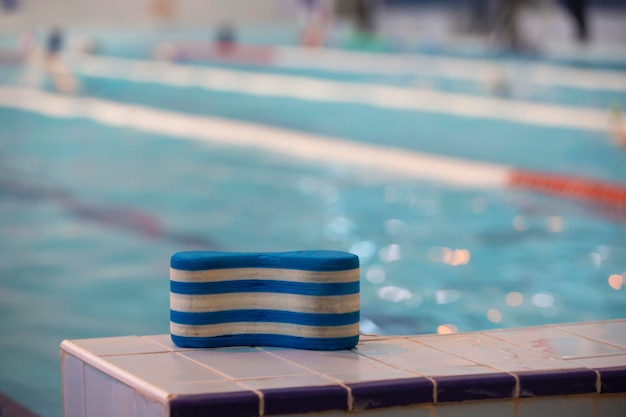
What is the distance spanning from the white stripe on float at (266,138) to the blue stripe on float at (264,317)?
486cm

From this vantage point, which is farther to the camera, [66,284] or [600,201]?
[600,201]

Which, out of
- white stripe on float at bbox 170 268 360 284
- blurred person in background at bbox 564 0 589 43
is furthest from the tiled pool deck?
blurred person in background at bbox 564 0 589 43

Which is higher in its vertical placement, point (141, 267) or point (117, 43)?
point (117, 43)

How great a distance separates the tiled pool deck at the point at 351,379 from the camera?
5.03 feet

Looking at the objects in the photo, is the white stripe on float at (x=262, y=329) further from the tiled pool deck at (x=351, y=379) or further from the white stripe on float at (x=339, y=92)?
the white stripe on float at (x=339, y=92)

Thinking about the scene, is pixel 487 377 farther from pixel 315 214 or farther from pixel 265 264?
pixel 315 214

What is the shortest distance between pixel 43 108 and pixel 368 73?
5.47 metres

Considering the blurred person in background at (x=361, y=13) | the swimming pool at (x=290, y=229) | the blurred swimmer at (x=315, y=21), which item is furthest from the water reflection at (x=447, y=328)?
the blurred person in background at (x=361, y=13)

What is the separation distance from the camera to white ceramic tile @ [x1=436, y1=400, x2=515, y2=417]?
1620 millimetres

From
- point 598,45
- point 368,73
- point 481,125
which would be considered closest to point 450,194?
point 481,125

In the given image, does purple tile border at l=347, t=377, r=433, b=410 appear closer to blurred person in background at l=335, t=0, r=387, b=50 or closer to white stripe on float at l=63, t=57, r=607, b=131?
white stripe on float at l=63, t=57, r=607, b=131

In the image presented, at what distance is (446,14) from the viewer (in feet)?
66.7

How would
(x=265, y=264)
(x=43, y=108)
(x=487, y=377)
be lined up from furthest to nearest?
(x=43, y=108), (x=265, y=264), (x=487, y=377)

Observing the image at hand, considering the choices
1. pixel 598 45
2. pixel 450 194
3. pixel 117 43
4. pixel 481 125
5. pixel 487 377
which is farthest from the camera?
pixel 117 43
